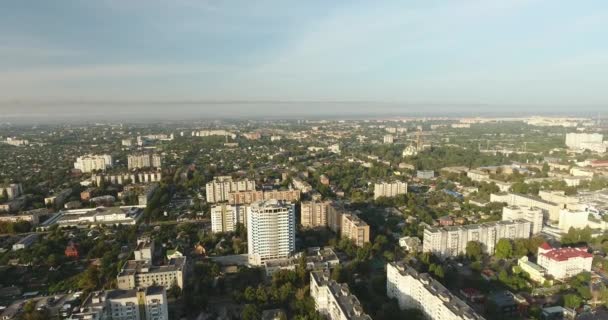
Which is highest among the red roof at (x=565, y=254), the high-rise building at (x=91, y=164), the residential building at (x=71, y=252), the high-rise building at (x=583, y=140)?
the high-rise building at (x=583, y=140)

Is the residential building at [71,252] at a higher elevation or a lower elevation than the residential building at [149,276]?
lower

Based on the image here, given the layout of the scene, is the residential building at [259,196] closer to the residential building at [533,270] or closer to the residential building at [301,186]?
the residential building at [301,186]

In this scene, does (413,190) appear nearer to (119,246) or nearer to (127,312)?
(119,246)

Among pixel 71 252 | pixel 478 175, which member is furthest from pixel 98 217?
pixel 478 175

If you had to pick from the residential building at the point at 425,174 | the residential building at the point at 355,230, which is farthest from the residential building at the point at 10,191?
the residential building at the point at 425,174

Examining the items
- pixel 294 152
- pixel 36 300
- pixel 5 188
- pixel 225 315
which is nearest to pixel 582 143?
pixel 294 152

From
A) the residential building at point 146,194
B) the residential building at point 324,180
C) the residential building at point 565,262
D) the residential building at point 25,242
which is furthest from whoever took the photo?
the residential building at point 324,180

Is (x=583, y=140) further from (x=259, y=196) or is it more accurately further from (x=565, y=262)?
(x=259, y=196)
